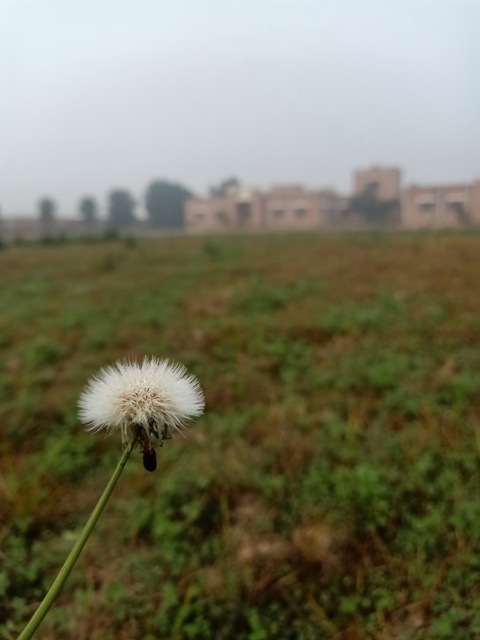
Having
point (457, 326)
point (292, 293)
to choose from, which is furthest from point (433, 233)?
point (457, 326)

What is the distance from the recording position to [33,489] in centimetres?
220

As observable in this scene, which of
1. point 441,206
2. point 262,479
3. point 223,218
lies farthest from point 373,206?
point 262,479

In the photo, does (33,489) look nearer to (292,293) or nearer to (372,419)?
(372,419)

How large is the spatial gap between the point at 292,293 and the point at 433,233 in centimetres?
529

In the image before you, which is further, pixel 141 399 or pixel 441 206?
pixel 441 206

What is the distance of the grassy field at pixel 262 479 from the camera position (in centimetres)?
182

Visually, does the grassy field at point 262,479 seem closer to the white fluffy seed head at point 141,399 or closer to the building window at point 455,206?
the white fluffy seed head at point 141,399

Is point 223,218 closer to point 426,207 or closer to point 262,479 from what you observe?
point 426,207

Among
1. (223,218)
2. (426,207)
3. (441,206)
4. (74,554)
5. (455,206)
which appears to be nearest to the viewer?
(74,554)

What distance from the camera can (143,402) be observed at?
0.64 metres

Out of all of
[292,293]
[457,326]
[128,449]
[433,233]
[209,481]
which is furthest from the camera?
[433,233]

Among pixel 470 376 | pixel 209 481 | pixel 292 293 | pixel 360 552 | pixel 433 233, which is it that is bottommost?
pixel 360 552

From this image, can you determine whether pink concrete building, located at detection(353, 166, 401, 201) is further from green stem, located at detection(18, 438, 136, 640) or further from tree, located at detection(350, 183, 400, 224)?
green stem, located at detection(18, 438, 136, 640)

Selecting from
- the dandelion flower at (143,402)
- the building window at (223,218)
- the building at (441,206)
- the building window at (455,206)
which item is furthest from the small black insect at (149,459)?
the building window at (223,218)
